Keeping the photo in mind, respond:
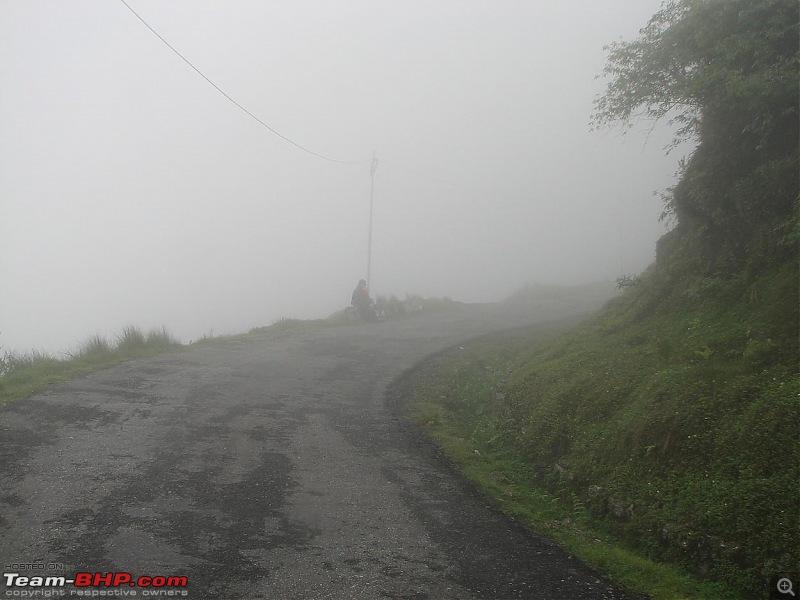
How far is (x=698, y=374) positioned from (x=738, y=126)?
4655 millimetres

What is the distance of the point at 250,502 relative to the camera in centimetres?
697

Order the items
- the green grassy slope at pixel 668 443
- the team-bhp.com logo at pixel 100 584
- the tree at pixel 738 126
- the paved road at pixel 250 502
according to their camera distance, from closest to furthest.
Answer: the team-bhp.com logo at pixel 100 584, the paved road at pixel 250 502, the green grassy slope at pixel 668 443, the tree at pixel 738 126

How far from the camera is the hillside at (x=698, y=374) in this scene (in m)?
5.92

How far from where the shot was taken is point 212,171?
16475 cm

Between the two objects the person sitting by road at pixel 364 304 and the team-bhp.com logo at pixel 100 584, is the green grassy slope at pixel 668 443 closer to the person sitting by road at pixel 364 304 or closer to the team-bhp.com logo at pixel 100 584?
the team-bhp.com logo at pixel 100 584

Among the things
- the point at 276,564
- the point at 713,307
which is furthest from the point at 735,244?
the point at 276,564

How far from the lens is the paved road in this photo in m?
5.42

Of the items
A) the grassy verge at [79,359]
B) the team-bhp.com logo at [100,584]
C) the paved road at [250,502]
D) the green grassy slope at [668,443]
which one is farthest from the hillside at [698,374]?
the grassy verge at [79,359]

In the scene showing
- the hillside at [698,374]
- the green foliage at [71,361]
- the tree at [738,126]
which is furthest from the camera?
the green foliage at [71,361]

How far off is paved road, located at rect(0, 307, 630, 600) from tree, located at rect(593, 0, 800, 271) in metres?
5.68

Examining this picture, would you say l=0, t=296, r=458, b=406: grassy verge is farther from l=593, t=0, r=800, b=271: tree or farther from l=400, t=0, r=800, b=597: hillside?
l=593, t=0, r=800, b=271: tree

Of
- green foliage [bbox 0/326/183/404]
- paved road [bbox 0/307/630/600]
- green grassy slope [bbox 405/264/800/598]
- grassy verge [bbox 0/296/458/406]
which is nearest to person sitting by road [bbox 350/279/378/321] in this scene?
grassy verge [bbox 0/296/458/406]

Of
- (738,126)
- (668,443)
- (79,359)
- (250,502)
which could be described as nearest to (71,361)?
(79,359)

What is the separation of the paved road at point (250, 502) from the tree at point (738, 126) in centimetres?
568
